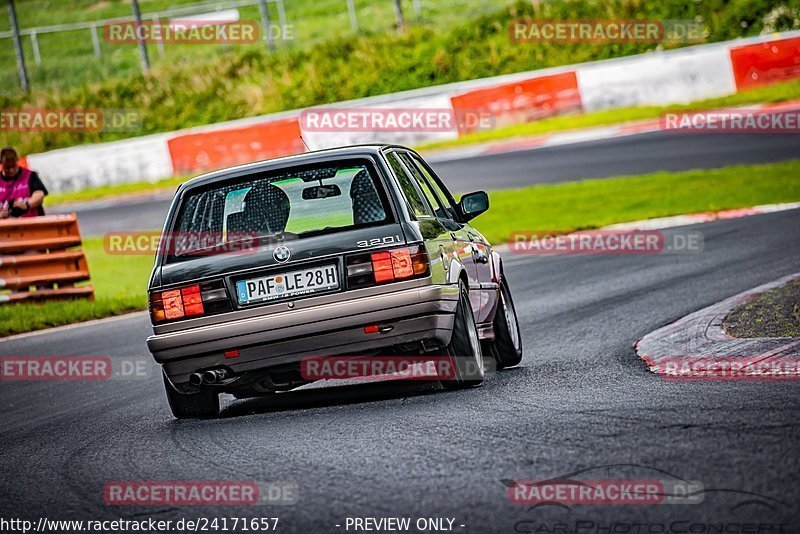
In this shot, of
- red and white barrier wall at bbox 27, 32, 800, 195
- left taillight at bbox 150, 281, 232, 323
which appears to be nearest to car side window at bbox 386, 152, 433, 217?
left taillight at bbox 150, 281, 232, 323

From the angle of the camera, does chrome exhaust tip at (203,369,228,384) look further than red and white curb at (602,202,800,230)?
No

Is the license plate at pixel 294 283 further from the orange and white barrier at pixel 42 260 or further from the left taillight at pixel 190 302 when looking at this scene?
the orange and white barrier at pixel 42 260

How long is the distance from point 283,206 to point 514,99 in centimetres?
2070

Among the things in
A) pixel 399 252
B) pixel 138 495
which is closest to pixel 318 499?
pixel 138 495

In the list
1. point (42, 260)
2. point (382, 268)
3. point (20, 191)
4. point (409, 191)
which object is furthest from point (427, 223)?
point (42, 260)

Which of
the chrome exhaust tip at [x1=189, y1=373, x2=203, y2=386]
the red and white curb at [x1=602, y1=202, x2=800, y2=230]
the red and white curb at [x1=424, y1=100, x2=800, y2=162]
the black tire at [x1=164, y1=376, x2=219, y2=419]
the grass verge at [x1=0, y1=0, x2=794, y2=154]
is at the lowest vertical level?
the red and white curb at [x1=602, y1=202, x2=800, y2=230]

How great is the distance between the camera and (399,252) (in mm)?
6875

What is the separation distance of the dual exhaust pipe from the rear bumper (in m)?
0.04

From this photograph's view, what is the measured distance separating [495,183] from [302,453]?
54.3ft

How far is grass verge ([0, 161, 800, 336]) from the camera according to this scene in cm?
1562

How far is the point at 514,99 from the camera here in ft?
90.1

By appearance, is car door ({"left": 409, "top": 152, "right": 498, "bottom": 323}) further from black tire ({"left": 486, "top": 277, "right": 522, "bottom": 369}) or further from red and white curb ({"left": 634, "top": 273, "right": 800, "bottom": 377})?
red and white curb ({"left": 634, "top": 273, "right": 800, "bottom": 377})

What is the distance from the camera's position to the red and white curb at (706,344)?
7340 mm

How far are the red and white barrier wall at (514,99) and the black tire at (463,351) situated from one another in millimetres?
18671
